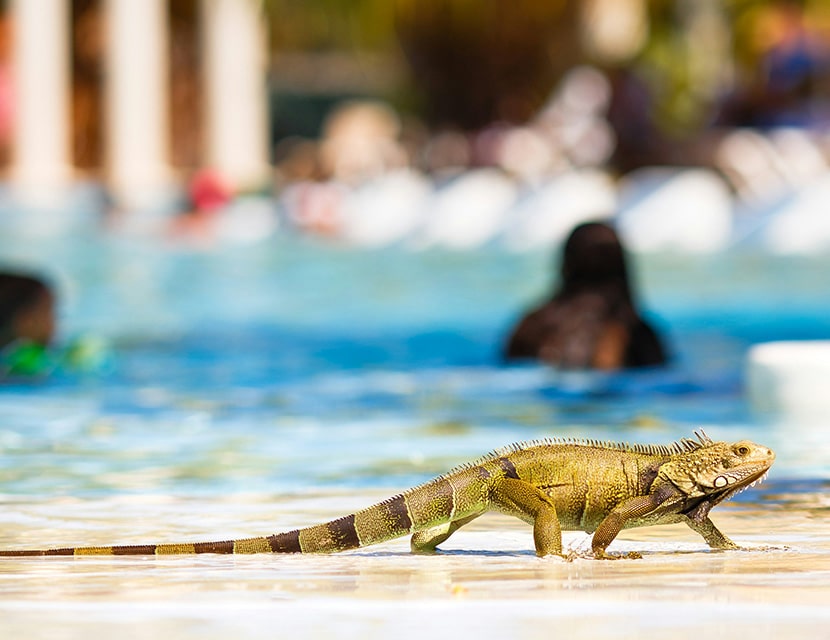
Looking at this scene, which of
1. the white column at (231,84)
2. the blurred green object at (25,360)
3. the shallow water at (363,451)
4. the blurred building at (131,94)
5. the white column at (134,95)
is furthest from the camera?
the white column at (231,84)

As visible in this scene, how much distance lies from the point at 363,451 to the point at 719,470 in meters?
3.50

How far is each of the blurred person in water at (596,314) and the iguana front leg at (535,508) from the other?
630 centimetres

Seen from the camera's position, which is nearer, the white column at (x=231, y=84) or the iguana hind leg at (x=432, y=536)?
the iguana hind leg at (x=432, y=536)

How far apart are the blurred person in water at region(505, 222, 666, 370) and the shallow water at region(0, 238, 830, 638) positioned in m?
0.20

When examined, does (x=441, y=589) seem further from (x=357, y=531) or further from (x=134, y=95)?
(x=134, y=95)

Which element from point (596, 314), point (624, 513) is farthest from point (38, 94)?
point (624, 513)

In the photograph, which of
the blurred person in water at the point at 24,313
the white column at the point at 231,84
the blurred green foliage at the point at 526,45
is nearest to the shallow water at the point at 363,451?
the blurred person in water at the point at 24,313

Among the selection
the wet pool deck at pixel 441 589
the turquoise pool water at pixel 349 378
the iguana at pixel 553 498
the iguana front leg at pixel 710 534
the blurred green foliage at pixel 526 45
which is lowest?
the wet pool deck at pixel 441 589

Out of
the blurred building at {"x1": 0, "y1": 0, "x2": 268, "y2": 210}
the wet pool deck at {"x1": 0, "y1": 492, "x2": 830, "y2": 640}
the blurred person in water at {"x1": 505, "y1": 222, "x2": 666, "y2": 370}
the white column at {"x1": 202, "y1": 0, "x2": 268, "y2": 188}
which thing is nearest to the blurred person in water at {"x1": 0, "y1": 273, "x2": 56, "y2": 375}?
the blurred person in water at {"x1": 505, "y1": 222, "x2": 666, "y2": 370}

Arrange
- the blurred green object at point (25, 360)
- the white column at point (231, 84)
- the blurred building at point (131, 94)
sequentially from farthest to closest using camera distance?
the white column at point (231, 84) → the blurred building at point (131, 94) → the blurred green object at point (25, 360)

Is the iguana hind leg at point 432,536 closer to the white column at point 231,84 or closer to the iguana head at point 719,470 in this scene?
the iguana head at point 719,470

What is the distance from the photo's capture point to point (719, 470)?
19.1 ft

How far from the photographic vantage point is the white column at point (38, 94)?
34188 mm

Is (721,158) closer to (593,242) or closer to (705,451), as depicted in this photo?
(593,242)
